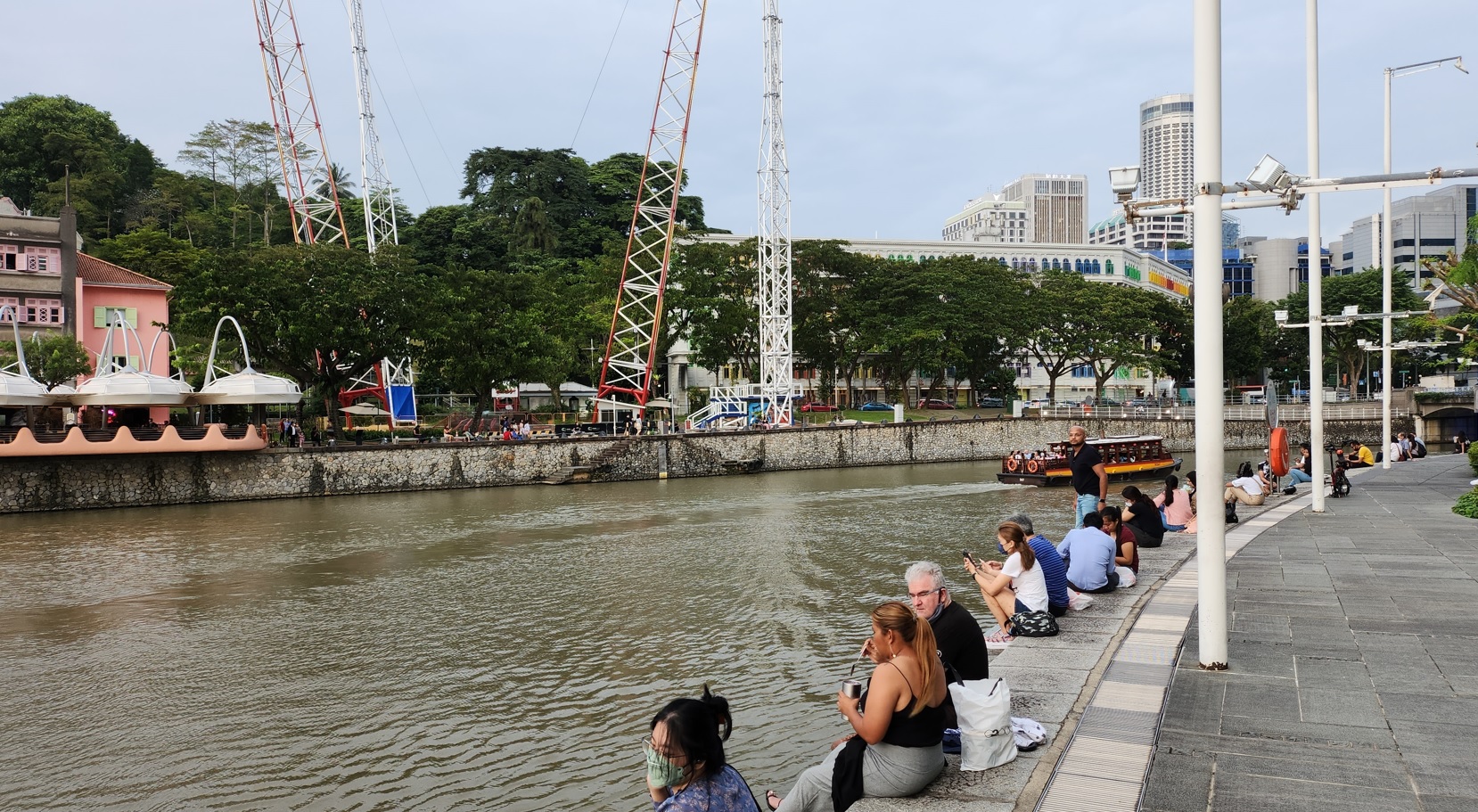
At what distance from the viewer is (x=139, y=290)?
153 ft

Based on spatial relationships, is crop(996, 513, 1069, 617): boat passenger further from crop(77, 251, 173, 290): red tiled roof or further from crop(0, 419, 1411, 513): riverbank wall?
crop(77, 251, 173, 290): red tiled roof

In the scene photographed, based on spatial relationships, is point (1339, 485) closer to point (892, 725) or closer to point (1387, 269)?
point (1387, 269)

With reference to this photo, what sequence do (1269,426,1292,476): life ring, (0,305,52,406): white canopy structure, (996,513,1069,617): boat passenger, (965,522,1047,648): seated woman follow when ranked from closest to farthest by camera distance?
(965,522,1047,648): seated woman < (996,513,1069,617): boat passenger < (1269,426,1292,476): life ring < (0,305,52,406): white canopy structure

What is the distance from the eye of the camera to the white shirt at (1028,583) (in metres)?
9.51

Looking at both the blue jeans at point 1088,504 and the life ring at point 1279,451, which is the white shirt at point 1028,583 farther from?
the life ring at point 1279,451

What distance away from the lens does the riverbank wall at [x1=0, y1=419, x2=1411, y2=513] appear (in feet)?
114

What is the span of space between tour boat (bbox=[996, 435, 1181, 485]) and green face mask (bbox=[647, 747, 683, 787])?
105ft

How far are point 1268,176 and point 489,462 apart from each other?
3572cm

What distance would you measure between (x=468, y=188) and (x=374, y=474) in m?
46.8

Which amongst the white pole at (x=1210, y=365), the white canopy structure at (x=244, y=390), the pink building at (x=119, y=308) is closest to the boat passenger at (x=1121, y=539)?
the white pole at (x=1210, y=365)

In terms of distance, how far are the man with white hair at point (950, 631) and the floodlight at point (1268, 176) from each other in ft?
17.6

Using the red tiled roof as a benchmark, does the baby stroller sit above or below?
below

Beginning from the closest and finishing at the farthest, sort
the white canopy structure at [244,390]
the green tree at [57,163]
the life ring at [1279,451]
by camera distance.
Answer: the life ring at [1279,451] < the white canopy structure at [244,390] < the green tree at [57,163]

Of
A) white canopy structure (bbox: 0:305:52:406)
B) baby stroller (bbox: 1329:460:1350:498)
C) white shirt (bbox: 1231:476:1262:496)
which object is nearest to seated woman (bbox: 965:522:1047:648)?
white shirt (bbox: 1231:476:1262:496)
